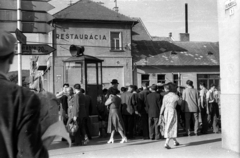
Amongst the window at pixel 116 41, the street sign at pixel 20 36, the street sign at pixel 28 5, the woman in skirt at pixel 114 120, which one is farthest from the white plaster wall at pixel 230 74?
the window at pixel 116 41

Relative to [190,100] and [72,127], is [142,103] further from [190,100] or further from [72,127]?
[72,127]

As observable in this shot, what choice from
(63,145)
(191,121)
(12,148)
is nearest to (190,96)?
(191,121)

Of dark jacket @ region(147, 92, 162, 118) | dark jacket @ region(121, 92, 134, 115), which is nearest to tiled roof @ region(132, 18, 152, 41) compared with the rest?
dark jacket @ region(121, 92, 134, 115)

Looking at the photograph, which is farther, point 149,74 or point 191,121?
point 149,74

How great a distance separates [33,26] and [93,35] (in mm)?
21206

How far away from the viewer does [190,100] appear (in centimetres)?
1094

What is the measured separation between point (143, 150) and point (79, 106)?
245 centimetres

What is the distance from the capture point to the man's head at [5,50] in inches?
72.1

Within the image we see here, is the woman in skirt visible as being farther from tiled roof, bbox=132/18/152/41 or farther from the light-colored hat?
tiled roof, bbox=132/18/152/41

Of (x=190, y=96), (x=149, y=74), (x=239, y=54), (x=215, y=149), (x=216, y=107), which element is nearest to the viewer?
(x=239, y=54)

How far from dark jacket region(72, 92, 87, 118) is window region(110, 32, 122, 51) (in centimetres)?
1908

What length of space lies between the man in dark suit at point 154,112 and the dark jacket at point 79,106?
6.98 feet

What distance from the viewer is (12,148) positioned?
1690 mm

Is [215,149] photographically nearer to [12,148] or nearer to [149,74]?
[12,148]
